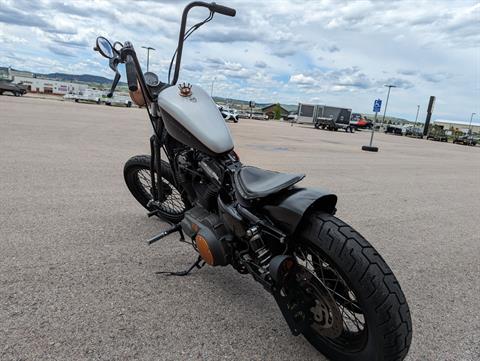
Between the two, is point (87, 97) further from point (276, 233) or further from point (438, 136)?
point (276, 233)

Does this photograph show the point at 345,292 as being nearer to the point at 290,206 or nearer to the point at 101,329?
the point at 290,206

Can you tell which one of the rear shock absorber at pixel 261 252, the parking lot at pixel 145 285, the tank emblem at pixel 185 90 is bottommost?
the parking lot at pixel 145 285

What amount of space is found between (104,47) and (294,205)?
2259 mm

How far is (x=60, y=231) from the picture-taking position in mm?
3604

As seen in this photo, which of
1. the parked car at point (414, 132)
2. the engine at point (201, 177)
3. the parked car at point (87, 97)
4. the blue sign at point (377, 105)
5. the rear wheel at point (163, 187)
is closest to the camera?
the engine at point (201, 177)

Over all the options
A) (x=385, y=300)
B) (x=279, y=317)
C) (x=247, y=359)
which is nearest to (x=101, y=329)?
(x=247, y=359)

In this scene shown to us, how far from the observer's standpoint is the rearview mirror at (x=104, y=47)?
10.4 ft

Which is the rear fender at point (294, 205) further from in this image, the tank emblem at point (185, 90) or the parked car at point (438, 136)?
the parked car at point (438, 136)

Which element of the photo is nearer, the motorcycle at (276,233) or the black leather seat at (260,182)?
the motorcycle at (276,233)

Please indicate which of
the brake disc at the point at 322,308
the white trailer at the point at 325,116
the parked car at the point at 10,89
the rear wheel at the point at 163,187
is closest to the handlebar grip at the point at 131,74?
the rear wheel at the point at 163,187

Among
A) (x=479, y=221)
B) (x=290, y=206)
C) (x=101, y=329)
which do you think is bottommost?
(x=101, y=329)

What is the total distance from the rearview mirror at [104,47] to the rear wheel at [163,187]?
105 cm

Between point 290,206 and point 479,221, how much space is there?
5.02 meters

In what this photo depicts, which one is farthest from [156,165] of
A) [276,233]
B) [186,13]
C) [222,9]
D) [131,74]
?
[276,233]
